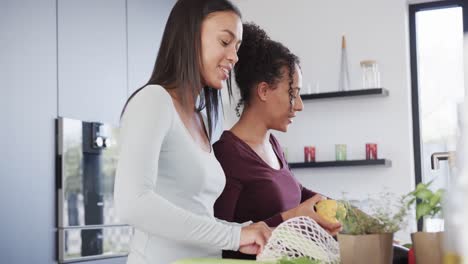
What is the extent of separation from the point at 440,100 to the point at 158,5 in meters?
2.25

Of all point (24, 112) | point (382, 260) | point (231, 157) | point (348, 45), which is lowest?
point (382, 260)

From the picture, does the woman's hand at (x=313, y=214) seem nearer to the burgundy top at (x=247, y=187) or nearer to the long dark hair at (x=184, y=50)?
the burgundy top at (x=247, y=187)

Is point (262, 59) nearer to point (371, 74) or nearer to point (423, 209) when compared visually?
point (423, 209)

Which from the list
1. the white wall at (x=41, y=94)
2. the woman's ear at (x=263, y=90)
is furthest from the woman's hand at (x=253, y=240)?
the white wall at (x=41, y=94)

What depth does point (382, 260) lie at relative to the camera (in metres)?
1.20

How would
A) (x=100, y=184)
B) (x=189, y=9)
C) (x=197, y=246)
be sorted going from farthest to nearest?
(x=100, y=184) → (x=189, y=9) → (x=197, y=246)

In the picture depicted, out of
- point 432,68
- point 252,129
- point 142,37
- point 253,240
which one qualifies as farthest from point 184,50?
point 432,68

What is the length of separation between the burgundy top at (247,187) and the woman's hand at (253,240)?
1.39 feet

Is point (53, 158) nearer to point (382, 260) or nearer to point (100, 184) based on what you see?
point (100, 184)

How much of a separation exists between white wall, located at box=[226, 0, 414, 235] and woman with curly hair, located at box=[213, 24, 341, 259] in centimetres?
290

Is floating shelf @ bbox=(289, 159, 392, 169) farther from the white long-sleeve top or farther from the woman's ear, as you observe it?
the white long-sleeve top

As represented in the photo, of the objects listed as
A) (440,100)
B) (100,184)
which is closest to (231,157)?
(100,184)

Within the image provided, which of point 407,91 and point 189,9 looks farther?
point 407,91

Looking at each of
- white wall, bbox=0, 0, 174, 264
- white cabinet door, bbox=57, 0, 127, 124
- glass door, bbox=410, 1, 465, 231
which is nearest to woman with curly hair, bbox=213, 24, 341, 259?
white wall, bbox=0, 0, 174, 264
